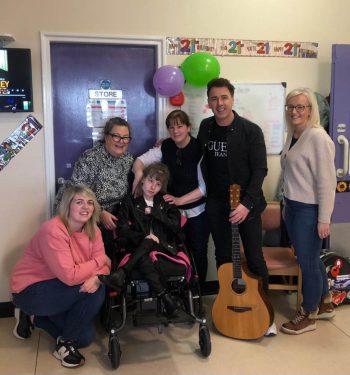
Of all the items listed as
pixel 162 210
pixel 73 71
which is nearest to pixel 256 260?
pixel 162 210

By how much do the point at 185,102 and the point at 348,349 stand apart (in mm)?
1902

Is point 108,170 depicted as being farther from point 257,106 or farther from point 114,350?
point 257,106

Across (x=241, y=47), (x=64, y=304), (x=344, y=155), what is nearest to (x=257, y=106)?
(x=241, y=47)

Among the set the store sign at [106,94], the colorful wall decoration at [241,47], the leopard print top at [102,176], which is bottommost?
the leopard print top at [102,176]

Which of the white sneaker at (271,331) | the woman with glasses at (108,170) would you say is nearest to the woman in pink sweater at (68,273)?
the woman with glasses at (108,170)

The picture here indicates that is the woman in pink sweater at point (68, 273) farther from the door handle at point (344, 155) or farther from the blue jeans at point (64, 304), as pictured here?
the door handle at point (344, 155)

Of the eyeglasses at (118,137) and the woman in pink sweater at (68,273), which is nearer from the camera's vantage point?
the woman in pink sweater at (68,273)

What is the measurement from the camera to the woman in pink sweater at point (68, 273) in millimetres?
2154

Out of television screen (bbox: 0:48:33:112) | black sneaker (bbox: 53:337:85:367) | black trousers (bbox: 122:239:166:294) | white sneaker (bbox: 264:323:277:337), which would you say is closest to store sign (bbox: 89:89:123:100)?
television screen (bbox: 0:48:33:112)

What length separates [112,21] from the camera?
2740 mm

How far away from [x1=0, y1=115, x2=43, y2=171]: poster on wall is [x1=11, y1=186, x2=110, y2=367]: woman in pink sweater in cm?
68

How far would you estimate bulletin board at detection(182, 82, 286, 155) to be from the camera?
2938 mm

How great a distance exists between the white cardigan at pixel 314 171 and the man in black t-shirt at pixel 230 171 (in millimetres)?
174

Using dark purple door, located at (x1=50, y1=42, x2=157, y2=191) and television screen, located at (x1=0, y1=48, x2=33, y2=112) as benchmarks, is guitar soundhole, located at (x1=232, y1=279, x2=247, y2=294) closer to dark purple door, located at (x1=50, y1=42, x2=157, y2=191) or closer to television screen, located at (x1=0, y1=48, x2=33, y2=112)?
dark purple door, located at (x1=50, y1=42, x2=157, y2=191)
